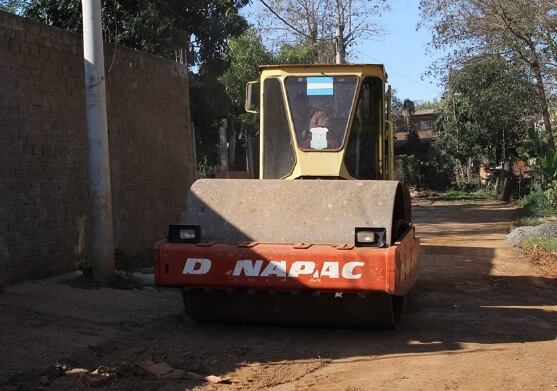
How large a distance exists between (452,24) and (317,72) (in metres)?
17.4

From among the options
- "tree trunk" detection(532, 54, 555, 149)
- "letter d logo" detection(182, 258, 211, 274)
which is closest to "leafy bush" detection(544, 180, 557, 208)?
"tree trunk" detection(532, 54, 555, 149)

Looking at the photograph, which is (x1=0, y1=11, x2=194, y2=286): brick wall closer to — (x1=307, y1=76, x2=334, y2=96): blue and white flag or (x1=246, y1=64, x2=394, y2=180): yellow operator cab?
(x1=246, y1=64, x2=394, y2=180): yellow operator cab

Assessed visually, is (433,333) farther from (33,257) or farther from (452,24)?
(452,24)

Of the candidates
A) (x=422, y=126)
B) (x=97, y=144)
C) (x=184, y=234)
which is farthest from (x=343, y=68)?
(x=422, y=126)

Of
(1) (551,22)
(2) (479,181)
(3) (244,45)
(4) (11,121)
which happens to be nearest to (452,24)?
(1) (551,22)

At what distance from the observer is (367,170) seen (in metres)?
8.76

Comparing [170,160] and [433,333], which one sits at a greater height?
[170,160]

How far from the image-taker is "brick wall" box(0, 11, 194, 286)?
9.06 metres

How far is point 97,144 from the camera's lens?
9.52 metres

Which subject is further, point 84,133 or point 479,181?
point 479,181

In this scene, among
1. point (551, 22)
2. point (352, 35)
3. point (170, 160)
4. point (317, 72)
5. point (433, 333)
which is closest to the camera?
point (433, 333)

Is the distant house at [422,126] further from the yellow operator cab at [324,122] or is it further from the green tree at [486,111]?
the yellow operator cab at [324,122]

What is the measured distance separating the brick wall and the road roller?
118 inches

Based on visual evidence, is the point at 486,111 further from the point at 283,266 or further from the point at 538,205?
the point at 283,266
